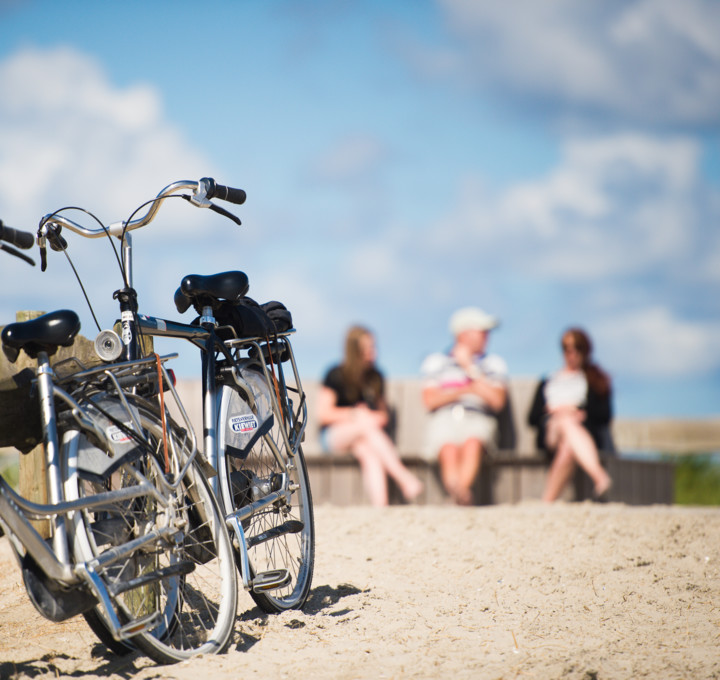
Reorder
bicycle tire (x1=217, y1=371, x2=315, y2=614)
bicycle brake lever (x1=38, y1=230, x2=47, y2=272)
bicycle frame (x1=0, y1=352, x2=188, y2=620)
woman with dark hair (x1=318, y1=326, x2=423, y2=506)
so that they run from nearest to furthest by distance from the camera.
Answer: bicycle frame (x1=0, y1=352, x2=188, y2=620) → bicycle brake lever (x1=38, y1=230, x2=47, y2=272) → bicycle tire (x1=217, y1=371, x2=315, y2=614) → woman with dark hair (x1=318, y1=326, x2=423, y2=506)

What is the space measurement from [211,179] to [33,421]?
3.73ft

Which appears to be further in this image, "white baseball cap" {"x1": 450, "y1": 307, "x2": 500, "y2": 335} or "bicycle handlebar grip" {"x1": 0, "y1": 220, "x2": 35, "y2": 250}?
"white baseball cap" {"x1": 450, "y1": 307, "x2": 500, "y2": 335}

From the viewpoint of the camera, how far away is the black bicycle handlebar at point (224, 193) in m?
3.63

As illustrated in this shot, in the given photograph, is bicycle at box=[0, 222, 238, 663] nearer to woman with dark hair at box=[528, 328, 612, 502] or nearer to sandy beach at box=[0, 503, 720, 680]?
sandy beach at box=[0, 503, 720, 680]

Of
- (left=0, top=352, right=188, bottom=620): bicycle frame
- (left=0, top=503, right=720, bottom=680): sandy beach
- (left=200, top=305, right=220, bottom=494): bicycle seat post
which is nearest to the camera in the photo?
(left=0, top=352, right=188, bottom=620): bicycle frame

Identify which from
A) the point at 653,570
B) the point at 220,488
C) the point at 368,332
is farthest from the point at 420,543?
the point at 368,332

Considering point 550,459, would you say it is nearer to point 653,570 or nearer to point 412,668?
point 653,570

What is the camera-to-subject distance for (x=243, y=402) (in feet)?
12.5

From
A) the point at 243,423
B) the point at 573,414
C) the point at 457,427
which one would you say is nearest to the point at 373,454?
the point at 457,427

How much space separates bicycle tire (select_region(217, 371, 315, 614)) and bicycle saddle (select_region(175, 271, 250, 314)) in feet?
1.20

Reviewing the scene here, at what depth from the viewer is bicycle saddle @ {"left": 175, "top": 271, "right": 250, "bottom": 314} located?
3.67 m

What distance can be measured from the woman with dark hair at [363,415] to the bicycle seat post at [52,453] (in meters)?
5.52

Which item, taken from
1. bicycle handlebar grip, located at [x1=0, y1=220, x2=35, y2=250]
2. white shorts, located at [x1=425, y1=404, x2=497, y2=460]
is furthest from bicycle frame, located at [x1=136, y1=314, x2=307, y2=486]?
white shorts, located at [x1=425, y1=404, x2=497, y2=460]

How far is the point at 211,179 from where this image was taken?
143 inches
